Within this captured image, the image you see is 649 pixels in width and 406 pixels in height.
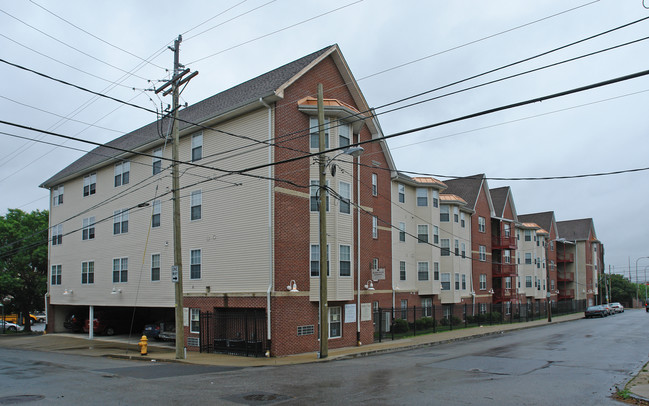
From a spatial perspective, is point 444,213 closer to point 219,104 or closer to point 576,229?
point 219,104

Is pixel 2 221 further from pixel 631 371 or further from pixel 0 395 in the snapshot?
pixel 631 371

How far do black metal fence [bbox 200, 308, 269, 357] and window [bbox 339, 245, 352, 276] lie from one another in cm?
446

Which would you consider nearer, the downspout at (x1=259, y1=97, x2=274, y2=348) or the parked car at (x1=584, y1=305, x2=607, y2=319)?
the downspout at (x1=259, y1=97, x2=274, y2=348)

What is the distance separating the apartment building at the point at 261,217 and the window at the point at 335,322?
6 cm

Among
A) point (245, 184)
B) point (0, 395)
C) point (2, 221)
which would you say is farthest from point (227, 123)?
point (2, 221)

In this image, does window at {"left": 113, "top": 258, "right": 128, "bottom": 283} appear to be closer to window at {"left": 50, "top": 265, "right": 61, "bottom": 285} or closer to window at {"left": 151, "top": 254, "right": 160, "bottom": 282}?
window at {"left": 151, "top": 254, "right": 160, "bottom": 282}

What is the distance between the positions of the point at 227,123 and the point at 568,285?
242 feet

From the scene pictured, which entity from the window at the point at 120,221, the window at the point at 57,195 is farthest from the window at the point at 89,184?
the window at the point at 57,195

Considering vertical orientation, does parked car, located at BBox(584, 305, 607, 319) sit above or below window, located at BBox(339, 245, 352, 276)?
below

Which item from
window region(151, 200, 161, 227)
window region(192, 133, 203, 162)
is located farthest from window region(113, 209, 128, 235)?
window region(192, 133, 203, 162)

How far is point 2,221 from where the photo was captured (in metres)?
43.3

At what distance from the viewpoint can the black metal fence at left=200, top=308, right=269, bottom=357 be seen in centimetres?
2214

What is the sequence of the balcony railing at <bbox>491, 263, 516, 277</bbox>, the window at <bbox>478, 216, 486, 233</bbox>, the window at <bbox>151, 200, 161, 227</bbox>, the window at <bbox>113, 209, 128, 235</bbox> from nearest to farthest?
the window at <bbox>151, 200, 161, 227</bbox>, the window at <bbox>113, 209, 128, 235</bbox>, the window at <bbox>478, 216, 486, 233</bbox>, the balcony railing at <bbox>491, 263, 516, 277</bbox>

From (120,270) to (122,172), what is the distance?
19.6ft
